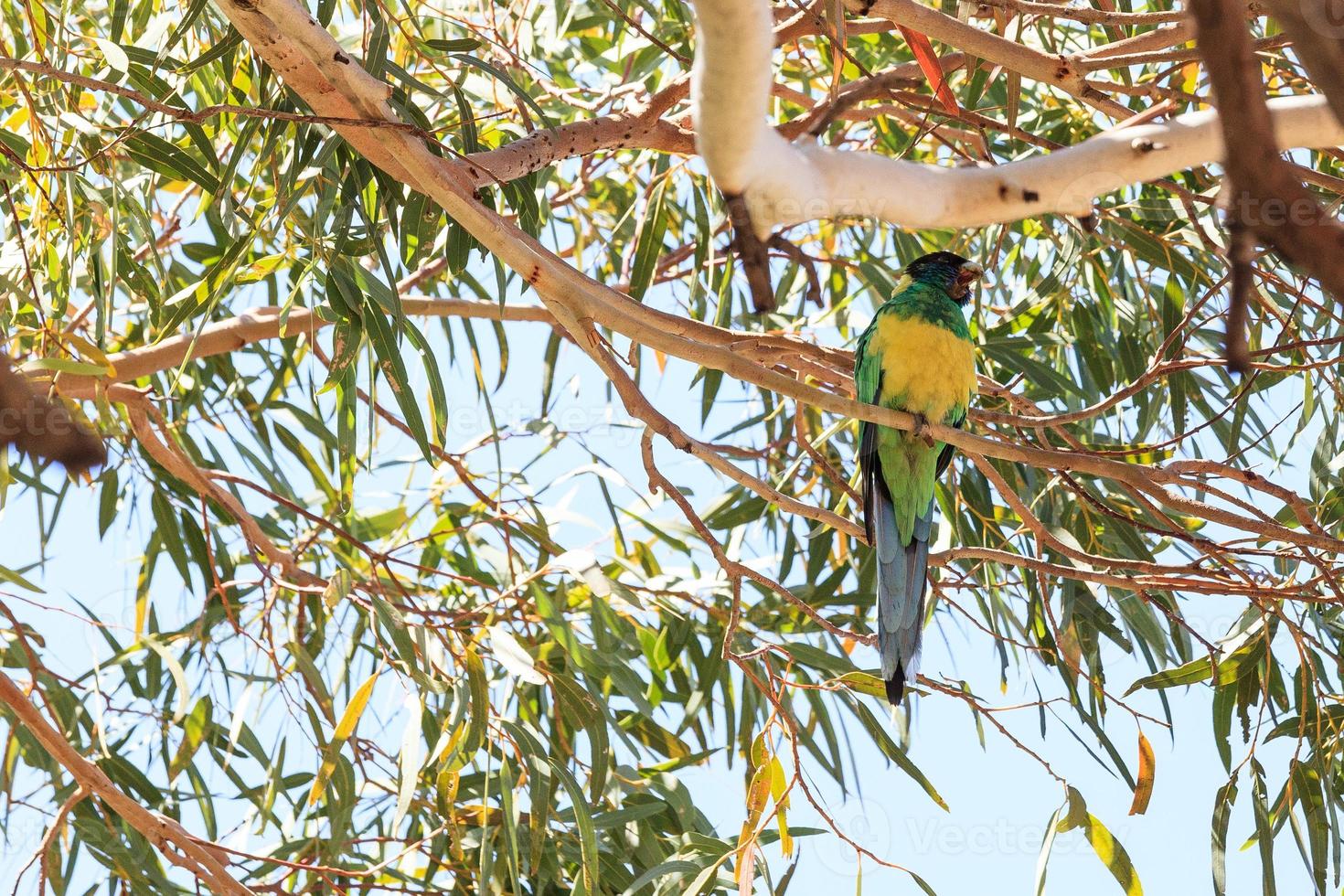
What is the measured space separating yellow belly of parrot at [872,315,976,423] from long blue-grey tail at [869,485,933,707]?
234mm

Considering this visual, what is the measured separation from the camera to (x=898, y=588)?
2793 millimetres

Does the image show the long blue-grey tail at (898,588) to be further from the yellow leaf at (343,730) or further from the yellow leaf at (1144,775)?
the yellow leaf at (343,730)

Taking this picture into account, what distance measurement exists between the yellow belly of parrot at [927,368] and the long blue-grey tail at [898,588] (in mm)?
234

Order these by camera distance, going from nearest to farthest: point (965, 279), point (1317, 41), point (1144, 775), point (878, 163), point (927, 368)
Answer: point (1317, 41), point (878, 163), point (1144, 775), point (927, 368), point (965, 279)

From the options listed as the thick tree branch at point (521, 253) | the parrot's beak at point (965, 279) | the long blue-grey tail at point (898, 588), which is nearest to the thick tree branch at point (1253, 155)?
the thick tree branch at point (521, 253)

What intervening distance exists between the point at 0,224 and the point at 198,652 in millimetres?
1276

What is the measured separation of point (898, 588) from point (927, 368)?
0.54 m

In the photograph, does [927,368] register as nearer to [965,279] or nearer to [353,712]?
[965,279]

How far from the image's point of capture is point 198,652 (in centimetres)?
359

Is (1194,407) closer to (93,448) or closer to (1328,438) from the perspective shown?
(1328,438)

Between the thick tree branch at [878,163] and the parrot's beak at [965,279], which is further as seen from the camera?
the parrot's beak at [965,279]

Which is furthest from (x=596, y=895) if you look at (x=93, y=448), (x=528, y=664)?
(x=93, y=448)

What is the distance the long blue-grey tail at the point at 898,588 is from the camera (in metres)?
2.63

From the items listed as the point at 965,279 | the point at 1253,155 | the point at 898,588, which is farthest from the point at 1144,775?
the point at 1253,155
